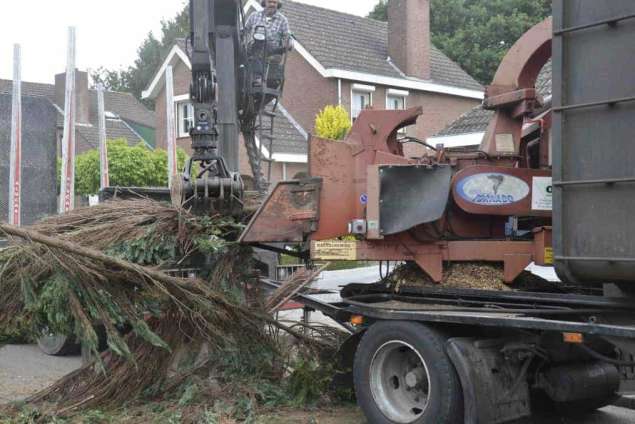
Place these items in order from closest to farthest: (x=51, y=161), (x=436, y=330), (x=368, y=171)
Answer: (x=436, y=330), (x=368, y=171), (x=51, y=161)

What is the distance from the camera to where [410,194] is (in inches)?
233

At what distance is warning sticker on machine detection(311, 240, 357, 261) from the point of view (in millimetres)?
6191

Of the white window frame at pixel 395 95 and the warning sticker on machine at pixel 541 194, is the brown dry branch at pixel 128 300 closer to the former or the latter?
the warning sticker on machine at pixel 541 194

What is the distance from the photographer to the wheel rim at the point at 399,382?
569 centimetres

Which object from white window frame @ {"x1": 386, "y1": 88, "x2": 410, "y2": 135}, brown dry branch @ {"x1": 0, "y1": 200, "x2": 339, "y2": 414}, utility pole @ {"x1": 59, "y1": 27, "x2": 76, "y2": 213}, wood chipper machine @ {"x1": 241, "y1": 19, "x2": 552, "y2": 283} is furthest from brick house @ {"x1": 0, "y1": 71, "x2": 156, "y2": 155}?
wood chipper machine @ {"x1": 241, "y1": 19, "x2": 552, "y2": 283}

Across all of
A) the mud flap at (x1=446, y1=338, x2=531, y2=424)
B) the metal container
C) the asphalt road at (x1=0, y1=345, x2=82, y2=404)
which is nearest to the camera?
the metal container

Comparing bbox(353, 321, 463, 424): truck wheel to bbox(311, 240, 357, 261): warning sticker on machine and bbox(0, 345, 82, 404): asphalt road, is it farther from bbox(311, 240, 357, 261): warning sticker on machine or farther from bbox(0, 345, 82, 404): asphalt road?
bbox(0, 345, 82, 404): asphalt road

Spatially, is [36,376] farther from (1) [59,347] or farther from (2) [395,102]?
(2) [395,102]

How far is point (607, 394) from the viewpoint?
19.9ft

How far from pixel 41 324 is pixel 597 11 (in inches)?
173

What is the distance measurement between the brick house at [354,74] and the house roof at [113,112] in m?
11.3

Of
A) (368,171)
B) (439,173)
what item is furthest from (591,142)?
(368,171)

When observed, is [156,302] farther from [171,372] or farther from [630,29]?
[630,29]

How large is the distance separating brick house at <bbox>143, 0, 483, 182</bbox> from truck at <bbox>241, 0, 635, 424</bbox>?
56.7ft
